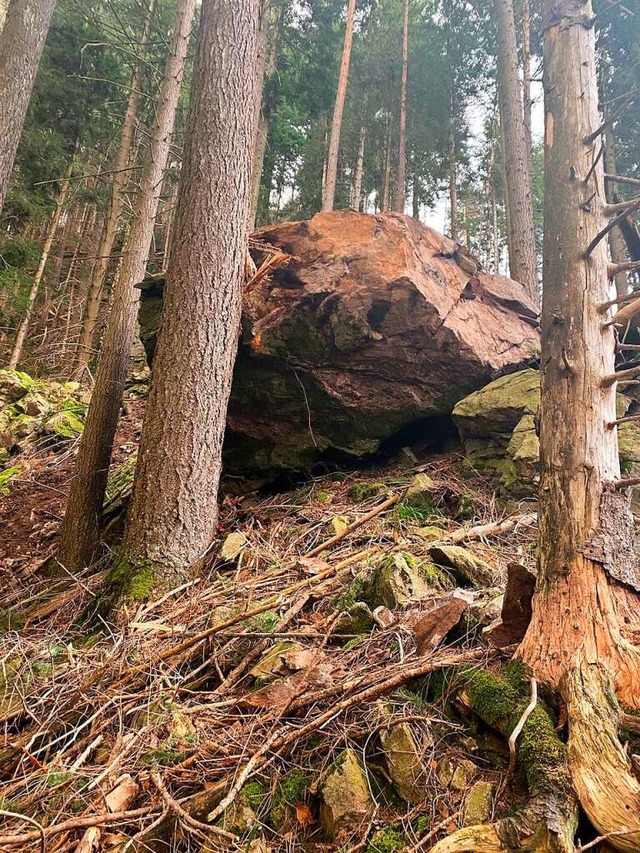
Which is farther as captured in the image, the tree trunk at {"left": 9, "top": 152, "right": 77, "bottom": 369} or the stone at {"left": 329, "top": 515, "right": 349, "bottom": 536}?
the tree trunk at {"left": 9, "top": 152, "right": 77, "bottom": 369}

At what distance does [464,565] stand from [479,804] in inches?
60.3

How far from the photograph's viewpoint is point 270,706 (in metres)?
2.04

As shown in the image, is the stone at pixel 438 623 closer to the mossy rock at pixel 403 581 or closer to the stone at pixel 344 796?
the mossy rock at pixel 403 581

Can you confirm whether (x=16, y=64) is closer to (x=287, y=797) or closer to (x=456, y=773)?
(x=287, y=797)

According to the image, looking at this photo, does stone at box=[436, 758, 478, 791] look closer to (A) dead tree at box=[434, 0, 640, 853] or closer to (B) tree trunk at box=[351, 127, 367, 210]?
(A) dead tree at box=[434, 0, 640, 853]

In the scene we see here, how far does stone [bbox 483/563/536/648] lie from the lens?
207 cm

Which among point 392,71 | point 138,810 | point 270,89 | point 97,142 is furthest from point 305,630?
point 392,71

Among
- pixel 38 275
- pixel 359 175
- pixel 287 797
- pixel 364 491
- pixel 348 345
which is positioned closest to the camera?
pixel 287 797

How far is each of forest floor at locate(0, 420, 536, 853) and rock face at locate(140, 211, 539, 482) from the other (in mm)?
1741

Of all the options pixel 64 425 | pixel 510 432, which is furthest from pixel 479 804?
pixel 64 425

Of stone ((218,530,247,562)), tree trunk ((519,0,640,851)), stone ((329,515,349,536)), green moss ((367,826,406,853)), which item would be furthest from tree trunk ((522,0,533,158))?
green moss ((367,826,406,853))

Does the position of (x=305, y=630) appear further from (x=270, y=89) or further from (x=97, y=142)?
(x=97, y=142)

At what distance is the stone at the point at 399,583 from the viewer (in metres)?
2.63

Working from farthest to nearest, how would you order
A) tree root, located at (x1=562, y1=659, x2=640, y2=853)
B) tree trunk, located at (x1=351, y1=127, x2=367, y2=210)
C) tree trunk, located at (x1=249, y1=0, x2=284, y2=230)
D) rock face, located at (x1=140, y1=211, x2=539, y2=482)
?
tree trunk, located at (x1=351, y1=127, x2=367, y2=210) < tree trunk, located at (x1=249, y1=0, x2=284, y2=230) < rock face, located at (x1=140, y1=211, x2=539, y2=482) < tree root, located at (x1=562, y1=659, x2=640, y2=853)
